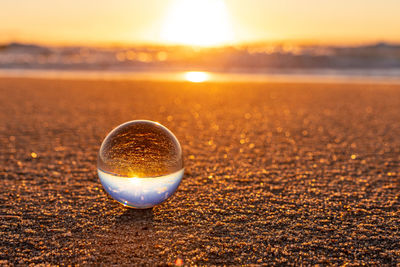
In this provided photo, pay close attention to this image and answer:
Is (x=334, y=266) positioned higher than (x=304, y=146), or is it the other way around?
(x=304, y=146)

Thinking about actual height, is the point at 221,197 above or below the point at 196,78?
below

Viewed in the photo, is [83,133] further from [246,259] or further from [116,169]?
[246,259]

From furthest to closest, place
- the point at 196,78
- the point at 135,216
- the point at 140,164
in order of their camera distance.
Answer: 1. the point at 196,78
2. the point at 135,216
3. the point at 140,164

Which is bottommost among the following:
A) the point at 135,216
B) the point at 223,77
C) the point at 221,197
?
the point at 135,216

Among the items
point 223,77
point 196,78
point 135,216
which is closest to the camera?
point 135,216

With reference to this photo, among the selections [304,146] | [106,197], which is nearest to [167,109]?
[304,146]

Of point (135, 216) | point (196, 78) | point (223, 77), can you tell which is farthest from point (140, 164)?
point (223, 77)

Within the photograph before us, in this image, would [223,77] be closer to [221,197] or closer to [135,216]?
[221,197]

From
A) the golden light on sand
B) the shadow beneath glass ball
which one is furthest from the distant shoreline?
the shadow beneath glass ball
